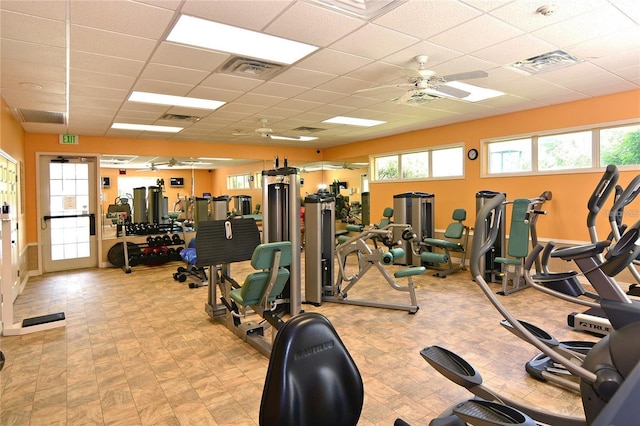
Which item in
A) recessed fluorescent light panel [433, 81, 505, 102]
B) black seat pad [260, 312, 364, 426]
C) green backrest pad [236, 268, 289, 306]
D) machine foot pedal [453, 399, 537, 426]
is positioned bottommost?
machine foot pedal [453, 399, 537, 426]

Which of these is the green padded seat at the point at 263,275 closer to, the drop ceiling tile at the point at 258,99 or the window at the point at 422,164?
the drop ceiling tile at the point at 258,99

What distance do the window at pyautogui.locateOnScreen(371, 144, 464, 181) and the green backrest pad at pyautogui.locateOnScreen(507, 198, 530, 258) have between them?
1.84 metres

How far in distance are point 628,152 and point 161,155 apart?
847 centimetres

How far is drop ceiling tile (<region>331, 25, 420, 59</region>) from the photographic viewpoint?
9.95ft

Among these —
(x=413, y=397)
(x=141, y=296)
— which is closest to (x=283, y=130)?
(x=141, y=296)

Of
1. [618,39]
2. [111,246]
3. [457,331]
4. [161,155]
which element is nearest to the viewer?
[618,39]

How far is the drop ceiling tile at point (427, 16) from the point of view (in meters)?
2.63

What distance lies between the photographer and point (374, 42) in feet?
10.6

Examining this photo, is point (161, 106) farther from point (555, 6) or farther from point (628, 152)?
point (628, 152)

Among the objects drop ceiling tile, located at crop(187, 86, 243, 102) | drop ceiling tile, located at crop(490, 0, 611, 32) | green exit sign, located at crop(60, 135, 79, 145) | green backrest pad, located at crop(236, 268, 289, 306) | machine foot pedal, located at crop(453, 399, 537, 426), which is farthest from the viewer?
green exit sign, located at crop(60, 135, 79, 145)

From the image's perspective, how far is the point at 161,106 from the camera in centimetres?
534

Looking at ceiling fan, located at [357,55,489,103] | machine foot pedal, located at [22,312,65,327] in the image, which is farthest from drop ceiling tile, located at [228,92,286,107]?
machine foot pedal, located at [22,312,65,327]

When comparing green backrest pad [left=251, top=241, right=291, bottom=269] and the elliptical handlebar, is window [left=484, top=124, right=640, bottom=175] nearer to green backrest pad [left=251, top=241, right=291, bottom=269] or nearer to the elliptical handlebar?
the elliptical handlebar

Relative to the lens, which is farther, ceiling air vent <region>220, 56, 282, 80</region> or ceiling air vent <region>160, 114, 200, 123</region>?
ceiling air vent <region>160, 114, 200, 123</region>
